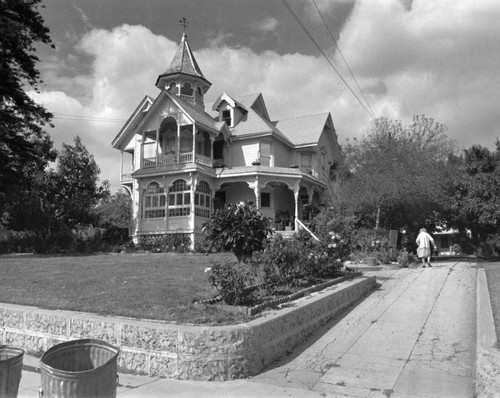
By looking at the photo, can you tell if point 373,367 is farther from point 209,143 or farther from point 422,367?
point 209,143

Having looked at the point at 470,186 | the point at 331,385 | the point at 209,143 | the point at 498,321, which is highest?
the point at 209,143

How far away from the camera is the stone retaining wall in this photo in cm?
593

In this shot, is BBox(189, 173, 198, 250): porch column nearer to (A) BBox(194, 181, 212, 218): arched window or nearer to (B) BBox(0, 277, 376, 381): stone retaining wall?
(A) BBox(194, 181, 212, 218): arched window

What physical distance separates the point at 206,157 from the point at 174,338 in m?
23.3

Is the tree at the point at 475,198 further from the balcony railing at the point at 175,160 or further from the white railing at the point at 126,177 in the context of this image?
the white railing at the point at 126,177

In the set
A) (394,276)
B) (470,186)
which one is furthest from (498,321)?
(470,186)

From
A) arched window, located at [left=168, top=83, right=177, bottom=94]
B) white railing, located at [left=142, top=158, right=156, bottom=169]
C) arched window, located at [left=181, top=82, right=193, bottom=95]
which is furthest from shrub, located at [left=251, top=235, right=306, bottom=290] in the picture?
arched window, located at [left=168, top=83, right=177, bottom=94]

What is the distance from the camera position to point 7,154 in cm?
2338

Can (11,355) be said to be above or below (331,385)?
above

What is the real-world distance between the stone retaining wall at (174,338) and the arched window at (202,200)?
19.5m

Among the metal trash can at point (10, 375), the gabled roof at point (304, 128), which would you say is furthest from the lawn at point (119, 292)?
the gabled roof at point (304, 128)

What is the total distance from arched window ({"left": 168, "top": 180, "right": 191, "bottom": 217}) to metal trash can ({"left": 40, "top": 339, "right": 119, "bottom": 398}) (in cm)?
2286

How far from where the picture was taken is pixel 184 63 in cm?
3278

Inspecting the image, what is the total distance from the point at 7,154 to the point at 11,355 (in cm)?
2222
